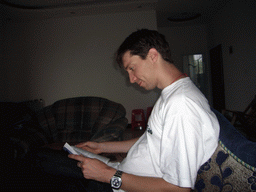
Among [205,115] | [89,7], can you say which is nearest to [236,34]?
[89,7]

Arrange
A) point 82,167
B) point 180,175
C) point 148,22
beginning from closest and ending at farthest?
1. point 180,175
2. point 82,167
3. point 148,22

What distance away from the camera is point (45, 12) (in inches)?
157

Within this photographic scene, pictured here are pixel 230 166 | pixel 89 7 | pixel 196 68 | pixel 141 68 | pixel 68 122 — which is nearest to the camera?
pixel 230 166

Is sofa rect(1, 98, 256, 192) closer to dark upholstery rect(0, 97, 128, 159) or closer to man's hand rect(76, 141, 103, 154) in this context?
man's hand rect(76, 141, 103, 154)

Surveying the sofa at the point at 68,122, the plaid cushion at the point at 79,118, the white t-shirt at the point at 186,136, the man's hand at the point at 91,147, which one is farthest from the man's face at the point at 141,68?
the plaid cushion at the point at 79,118

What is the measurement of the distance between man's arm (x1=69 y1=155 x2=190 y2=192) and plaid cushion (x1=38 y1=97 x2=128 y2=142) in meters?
1.35

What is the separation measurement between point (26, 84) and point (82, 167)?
183 inches

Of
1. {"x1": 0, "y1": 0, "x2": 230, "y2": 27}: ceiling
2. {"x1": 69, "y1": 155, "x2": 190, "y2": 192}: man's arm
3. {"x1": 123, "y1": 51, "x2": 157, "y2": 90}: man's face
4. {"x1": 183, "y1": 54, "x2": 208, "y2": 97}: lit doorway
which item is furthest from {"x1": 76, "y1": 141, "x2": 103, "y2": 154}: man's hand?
{"x1": 183, "y1": 54, "x2": 208, "y2": 97}: lit doorway

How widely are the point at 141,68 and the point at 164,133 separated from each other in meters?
0.41

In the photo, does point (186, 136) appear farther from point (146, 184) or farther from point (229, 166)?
point (146, 184)

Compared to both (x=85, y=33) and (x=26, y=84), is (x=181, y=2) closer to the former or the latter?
(x=85, y=33)

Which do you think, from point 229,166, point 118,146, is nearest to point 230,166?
point 229,166

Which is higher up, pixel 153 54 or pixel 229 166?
pixel 153 54

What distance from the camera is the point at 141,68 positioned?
2.98ft
